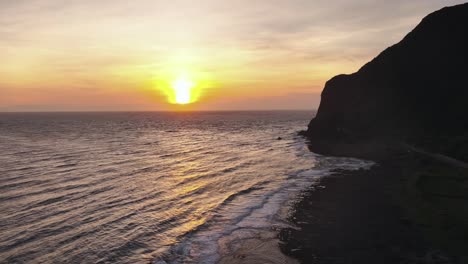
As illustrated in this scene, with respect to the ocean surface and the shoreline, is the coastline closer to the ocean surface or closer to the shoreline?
the shoreline

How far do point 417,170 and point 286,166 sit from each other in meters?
14.2

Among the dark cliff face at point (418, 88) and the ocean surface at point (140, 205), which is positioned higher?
the dark cliff face at point (418, 88)

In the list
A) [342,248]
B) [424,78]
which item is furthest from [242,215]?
[424,78]

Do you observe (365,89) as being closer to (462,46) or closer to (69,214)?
(462,46)

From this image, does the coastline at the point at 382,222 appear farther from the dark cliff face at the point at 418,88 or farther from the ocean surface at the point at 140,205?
the dark cliff face at the point at 418,88

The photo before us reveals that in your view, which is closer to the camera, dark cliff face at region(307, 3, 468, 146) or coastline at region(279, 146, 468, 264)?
coastline at region(279, 146, 468, 264)

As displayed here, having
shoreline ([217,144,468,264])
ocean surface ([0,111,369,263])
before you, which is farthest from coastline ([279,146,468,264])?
ocean surface ([0,111,369,263])

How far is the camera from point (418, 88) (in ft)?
196

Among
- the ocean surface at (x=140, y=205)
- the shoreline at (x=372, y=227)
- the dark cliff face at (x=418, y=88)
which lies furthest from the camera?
the dark cliff face at (x=418, y=88)

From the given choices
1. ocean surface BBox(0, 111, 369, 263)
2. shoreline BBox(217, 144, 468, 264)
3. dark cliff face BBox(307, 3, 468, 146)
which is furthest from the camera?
dark cliff face BBox(307, 3, 468, 146)

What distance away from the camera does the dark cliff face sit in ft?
177

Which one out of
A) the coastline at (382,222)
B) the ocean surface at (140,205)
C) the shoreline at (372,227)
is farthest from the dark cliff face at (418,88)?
the shoreline at (372,227)

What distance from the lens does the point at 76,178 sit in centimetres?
3253

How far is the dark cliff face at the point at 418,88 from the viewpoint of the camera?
53938 mm
